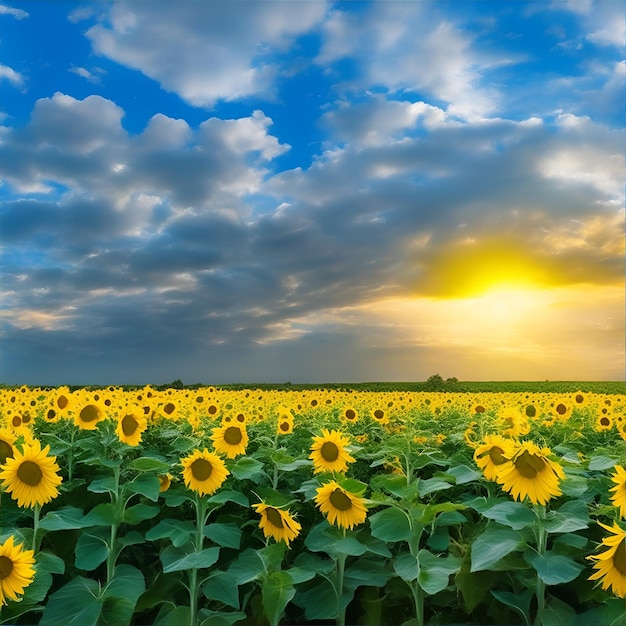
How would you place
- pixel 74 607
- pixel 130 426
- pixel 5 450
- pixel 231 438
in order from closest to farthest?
pixel 74 607 < pixel 5 450 < pixel 231 438 < pixel 130 426

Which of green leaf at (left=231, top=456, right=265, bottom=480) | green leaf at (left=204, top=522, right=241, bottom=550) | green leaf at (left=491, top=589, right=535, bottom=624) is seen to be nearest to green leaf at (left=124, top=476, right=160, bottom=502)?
green leaf at (left=204, top=522, right=241, bottom=550)

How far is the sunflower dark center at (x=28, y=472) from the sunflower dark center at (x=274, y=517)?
168 cm

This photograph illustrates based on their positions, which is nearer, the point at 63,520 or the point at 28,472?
the point at 28,472

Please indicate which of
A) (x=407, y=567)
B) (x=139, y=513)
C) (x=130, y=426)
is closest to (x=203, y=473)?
(x=139, y=513)

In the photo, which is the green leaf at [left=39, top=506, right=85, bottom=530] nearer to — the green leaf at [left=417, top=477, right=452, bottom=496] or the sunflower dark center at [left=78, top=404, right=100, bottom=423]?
the sunflower dark center at [left=78, top=404, right=100, bottom=423]

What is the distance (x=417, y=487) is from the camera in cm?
467

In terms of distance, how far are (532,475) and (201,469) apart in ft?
7.85

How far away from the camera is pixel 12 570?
3.68 meters

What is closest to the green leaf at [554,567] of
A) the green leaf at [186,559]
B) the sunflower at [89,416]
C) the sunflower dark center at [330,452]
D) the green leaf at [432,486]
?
the green leaf at [432,486]

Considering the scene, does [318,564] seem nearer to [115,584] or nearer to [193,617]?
[193,617]

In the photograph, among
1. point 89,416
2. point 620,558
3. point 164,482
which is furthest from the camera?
point 89,416

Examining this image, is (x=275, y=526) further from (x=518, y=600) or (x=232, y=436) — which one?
(x=518, y=600)

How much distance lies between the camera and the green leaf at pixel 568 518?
3.82m

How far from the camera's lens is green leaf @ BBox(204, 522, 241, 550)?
14.9 ft
